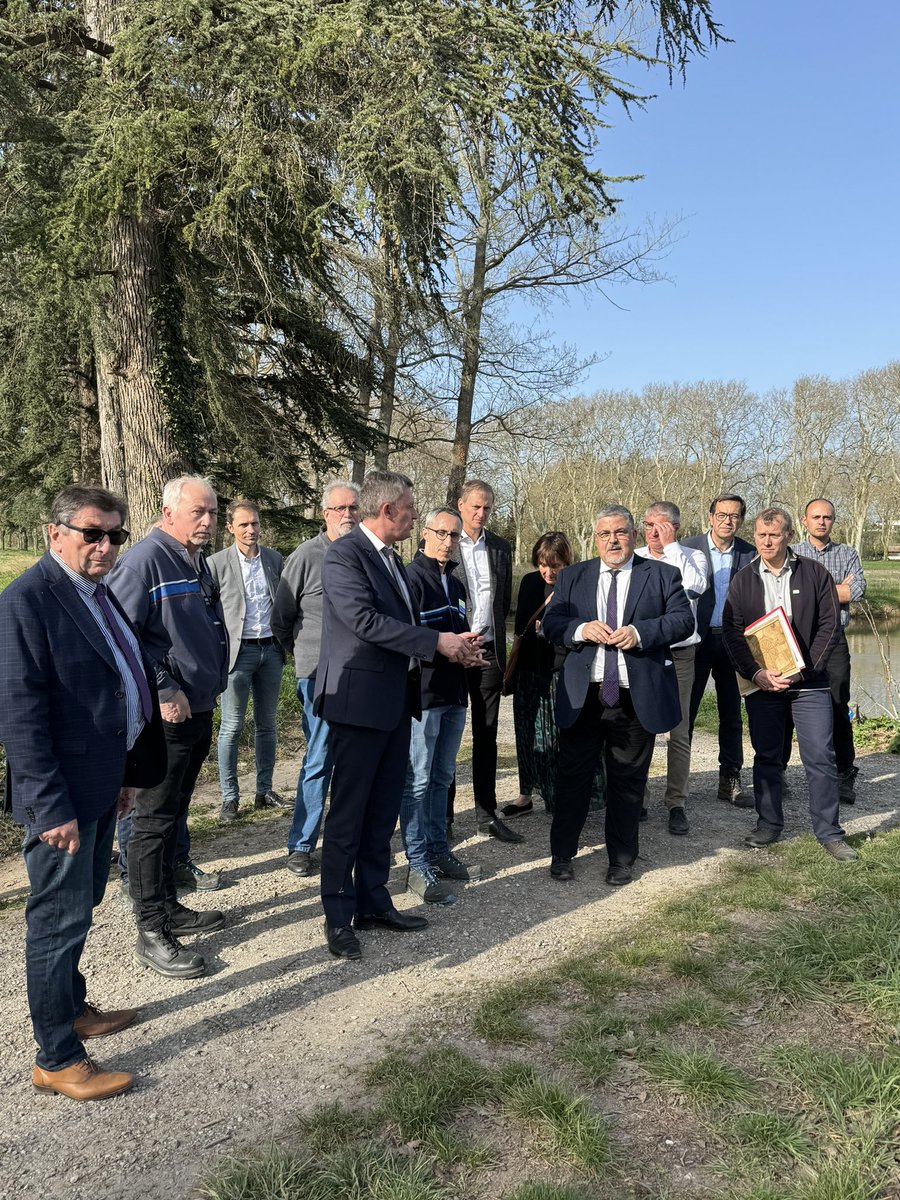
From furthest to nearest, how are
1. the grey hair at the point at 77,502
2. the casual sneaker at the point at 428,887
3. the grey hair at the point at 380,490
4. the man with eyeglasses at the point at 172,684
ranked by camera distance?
1. the casual sneaker at the point at 428,887
2. the grey hair at the point at 380,490
3. the man with eyeglasses at the point at 172,684
4. the grey hair at the point at 77,502

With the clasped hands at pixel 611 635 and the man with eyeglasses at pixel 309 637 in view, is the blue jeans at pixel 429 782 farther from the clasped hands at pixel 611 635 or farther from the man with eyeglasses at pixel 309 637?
the clasped hands at pixel 611 635

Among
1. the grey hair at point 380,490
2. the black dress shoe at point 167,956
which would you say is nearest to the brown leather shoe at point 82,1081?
the black dress shoe at point 167,956

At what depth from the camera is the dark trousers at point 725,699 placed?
6430 millimetres

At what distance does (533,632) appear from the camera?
5.86 metres

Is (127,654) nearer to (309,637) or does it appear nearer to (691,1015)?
(309,637)

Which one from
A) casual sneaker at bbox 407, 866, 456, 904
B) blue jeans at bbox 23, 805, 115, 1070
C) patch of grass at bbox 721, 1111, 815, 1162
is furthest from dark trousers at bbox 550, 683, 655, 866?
blue jeans at bbox 23, 805, 115, 1070

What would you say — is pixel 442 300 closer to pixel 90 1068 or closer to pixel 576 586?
pixel 576 586

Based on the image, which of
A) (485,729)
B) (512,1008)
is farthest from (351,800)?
(485,729)

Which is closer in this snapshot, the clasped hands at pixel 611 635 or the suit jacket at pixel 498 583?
the clasped hands at pixel 611 635

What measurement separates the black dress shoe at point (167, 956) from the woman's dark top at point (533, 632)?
2.95 m

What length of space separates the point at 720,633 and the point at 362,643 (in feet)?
11.2

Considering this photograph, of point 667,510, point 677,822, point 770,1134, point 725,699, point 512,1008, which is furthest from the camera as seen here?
Result: point 725,699

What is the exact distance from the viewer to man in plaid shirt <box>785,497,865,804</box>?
6.30 metres

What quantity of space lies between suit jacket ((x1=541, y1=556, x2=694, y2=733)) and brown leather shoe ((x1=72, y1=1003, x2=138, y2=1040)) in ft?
8.74
